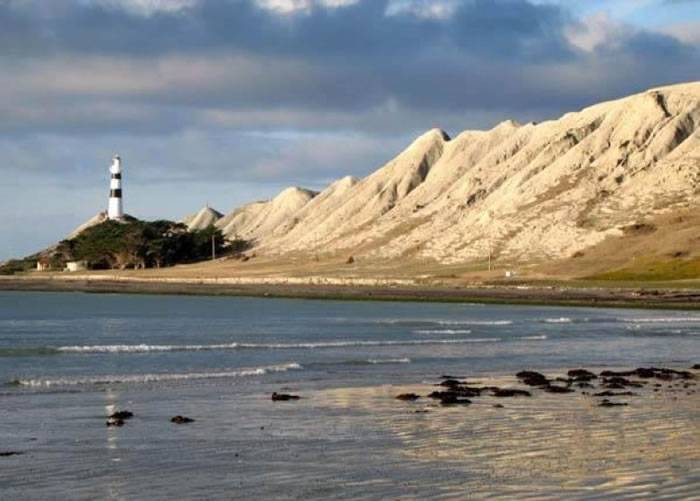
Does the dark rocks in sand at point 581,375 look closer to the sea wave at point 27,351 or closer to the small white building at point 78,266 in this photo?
the sea wave at point 27,351

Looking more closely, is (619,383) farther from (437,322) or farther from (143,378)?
(437,322)

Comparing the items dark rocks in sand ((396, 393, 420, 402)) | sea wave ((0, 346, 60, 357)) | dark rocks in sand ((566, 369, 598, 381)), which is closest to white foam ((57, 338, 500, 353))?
sea wave ((0, 346, 60, 357))

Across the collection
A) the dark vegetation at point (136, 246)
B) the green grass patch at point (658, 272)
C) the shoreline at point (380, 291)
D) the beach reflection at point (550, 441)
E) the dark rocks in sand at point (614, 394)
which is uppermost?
the dark vegetation at point (136, 246)

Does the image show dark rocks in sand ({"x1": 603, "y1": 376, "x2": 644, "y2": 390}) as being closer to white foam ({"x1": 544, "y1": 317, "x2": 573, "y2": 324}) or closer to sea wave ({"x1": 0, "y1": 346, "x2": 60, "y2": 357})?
sea wave ({"x1": 0, "y1": 346, "x2": 60, "y2": 357})

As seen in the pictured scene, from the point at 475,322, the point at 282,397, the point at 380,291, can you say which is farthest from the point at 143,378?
the point at 380,291

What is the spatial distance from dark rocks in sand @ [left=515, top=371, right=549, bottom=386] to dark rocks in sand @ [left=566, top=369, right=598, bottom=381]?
0.76 metres

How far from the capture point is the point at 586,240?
12950 cm

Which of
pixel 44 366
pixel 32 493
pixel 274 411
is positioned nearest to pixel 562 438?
pixel 274 411

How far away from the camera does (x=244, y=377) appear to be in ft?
114

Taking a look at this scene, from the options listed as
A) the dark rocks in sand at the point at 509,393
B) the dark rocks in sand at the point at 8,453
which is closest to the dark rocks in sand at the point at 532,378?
the dark rocks in sand at the point at 509,393

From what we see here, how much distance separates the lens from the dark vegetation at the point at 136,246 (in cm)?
17950

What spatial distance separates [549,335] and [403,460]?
3746 cm

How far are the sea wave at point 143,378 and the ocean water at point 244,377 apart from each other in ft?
0.19

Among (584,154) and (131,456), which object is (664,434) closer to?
(131,456)
